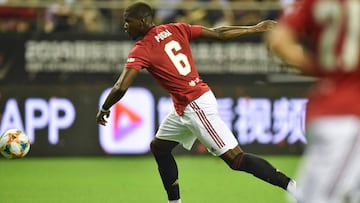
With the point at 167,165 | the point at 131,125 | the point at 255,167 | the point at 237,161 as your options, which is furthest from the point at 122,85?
the point at 131,125

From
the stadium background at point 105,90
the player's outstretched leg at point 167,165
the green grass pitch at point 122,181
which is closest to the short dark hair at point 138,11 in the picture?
the player's outstretched leg at point 167,165

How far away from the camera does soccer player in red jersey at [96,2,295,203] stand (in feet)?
26.0

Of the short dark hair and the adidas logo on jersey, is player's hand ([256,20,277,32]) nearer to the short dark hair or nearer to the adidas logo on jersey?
the adidas logo on jersey

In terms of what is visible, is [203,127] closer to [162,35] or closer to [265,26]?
[162,35]

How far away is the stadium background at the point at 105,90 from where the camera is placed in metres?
14.2

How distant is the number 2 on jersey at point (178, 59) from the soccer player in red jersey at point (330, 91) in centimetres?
348

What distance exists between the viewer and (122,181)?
1163 cm

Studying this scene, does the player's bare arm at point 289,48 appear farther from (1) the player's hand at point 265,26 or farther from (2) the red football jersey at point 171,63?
(1) the player's hand at point 265,26

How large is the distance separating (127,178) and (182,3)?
Result: 14.0 ft

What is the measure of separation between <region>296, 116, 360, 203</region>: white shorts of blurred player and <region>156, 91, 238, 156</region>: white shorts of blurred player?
337cm

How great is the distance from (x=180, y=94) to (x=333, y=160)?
377cm

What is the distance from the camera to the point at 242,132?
14.6 metres

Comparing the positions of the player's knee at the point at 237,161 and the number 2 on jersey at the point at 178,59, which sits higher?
the number 2 on jersey at the point at 178,59

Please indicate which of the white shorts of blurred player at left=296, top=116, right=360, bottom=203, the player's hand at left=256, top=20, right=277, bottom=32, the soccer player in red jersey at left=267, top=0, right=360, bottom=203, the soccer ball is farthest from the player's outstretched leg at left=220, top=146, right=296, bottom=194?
the white shorts of blurred player at left=296, top=116, right=360, bottom=203
